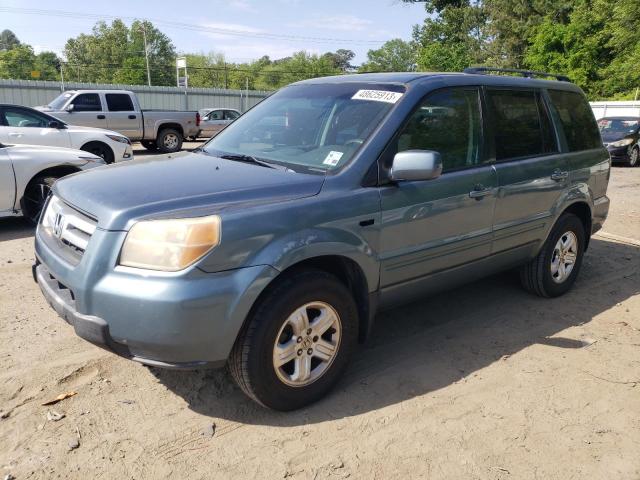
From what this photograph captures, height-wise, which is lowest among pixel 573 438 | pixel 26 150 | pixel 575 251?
pixel 573 438

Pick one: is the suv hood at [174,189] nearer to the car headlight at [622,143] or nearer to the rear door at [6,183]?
the rear door at [6,183]

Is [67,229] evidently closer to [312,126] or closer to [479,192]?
[312,126]

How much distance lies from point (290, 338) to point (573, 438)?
5.16 ft

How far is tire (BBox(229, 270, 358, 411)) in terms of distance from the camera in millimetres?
2764

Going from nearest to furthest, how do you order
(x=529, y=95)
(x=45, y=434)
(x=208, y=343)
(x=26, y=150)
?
(x=208, y=343) < (x=45, y=434) < (x=529, y=95) < (x=26, y=150)

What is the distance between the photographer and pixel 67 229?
2.97 m

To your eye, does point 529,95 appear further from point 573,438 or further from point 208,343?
point 208,343

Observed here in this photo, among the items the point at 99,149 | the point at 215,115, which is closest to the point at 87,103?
the point at 99,149

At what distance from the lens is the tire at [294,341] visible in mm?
2764

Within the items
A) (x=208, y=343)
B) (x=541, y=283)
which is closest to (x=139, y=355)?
(x=208, y=343)

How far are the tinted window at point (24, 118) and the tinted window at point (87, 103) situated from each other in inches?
208

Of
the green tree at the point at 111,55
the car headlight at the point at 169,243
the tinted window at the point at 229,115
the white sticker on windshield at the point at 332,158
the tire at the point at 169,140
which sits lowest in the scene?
the tire at the point at 169,140

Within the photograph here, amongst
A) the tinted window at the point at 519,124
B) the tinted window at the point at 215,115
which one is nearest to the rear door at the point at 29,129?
the tinted window at the point at 519,124

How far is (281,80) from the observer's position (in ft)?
308
